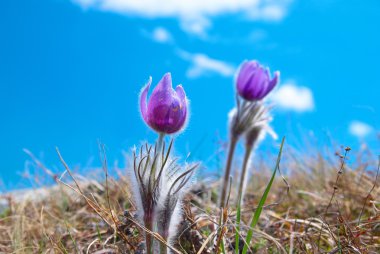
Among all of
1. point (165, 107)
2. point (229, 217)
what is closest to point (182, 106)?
point (165, 107)

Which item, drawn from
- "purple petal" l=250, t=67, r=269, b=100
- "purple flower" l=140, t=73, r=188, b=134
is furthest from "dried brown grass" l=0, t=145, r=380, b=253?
"purple petal" l=250, t=67, r=269, b=100

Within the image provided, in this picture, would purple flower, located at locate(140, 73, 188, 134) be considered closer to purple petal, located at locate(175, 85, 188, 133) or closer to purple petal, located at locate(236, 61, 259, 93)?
purple petal, located at locate(175, 85, 188, 133)

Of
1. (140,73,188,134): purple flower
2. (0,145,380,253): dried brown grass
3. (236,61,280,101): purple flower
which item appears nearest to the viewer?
(140,73,188,134): purple flower

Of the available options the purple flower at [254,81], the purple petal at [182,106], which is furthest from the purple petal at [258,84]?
the purple petal at [182,106]

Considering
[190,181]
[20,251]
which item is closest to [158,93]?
[190,181]

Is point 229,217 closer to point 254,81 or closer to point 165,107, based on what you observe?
point 165,107

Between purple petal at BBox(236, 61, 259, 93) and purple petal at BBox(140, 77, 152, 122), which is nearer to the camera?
purple petal at BBox(140, 77, 152, 122)
